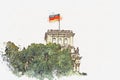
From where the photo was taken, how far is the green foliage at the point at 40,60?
12394 cm

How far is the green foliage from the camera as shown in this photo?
124 metres

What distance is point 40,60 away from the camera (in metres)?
124

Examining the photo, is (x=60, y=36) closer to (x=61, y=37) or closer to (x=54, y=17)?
(x=61, y=37)

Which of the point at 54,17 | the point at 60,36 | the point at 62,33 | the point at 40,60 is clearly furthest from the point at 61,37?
the point at 40,60

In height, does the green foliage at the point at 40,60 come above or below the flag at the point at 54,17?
below

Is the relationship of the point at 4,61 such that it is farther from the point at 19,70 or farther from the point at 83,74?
the point at 83,74

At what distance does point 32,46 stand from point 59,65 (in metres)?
5.92

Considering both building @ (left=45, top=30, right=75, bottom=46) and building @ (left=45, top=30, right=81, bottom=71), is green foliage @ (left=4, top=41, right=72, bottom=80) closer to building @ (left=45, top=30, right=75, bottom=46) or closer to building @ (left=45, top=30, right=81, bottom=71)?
building @ (left=45, top=30, right=81, bottom=71)

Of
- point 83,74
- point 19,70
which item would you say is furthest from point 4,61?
point 83,74

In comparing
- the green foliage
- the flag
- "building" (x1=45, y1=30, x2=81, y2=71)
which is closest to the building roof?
"building" (x1=45, y1=30, x2=81, y2=71)

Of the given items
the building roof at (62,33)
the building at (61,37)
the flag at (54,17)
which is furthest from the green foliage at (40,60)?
the flag at (54,17)

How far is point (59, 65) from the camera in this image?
123812mm

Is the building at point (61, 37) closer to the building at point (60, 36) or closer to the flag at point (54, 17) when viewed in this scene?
the building at point (60, 36)

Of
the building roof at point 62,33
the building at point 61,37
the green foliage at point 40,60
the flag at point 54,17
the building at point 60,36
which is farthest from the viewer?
the flag at point 54,17
